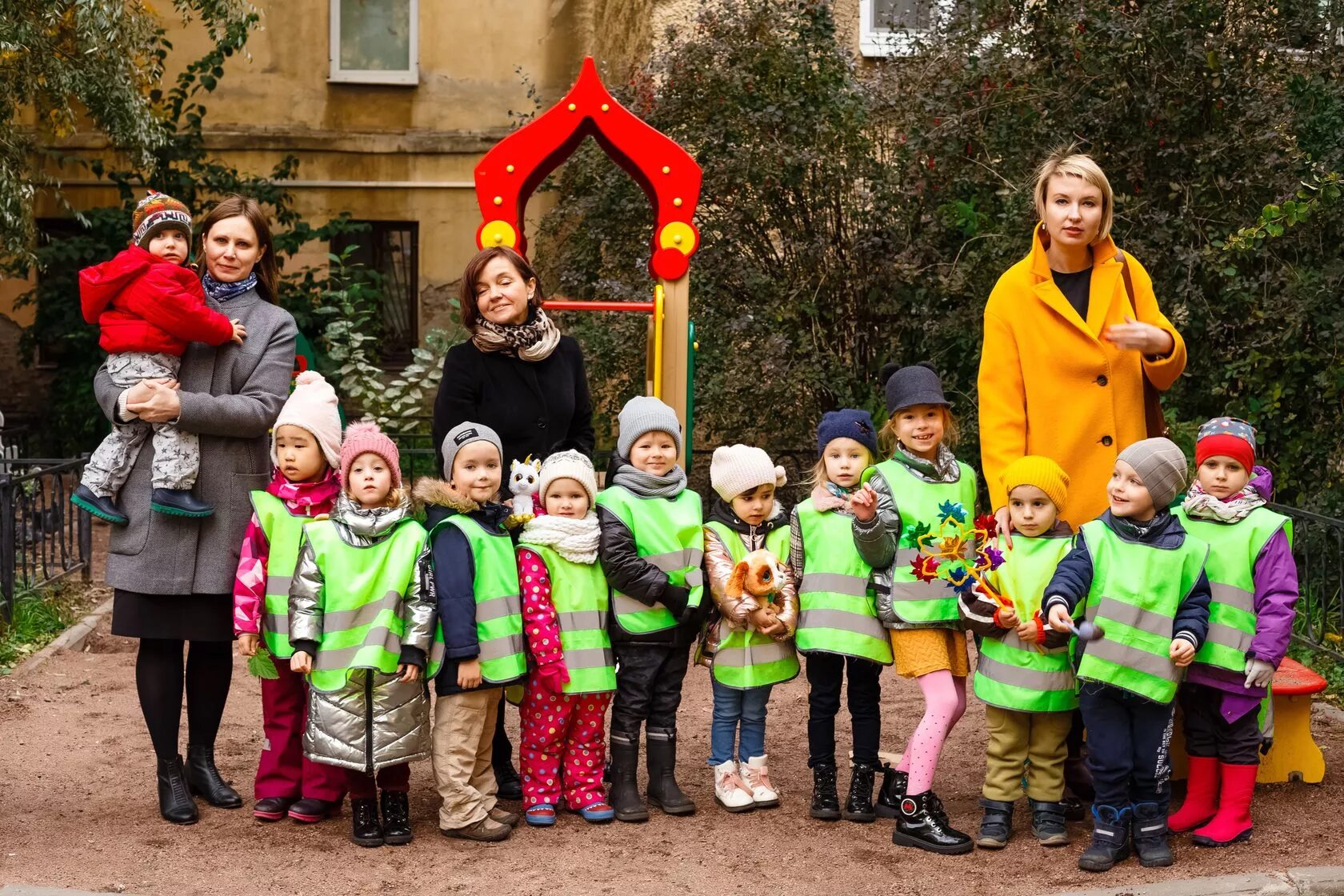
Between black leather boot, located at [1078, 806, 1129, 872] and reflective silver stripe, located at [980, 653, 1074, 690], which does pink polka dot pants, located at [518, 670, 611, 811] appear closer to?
reflective silver stripe, located at [980, 653, 1074, 690]

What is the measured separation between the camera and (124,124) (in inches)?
427

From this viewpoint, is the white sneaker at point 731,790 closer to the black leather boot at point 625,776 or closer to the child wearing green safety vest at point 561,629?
the black leather boot at point 625,776

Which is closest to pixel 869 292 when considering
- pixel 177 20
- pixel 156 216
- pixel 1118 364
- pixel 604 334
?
pixel 604 334

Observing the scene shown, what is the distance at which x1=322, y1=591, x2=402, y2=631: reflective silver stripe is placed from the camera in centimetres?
461

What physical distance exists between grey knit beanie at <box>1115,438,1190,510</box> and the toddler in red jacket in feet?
9.20

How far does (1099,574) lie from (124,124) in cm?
854

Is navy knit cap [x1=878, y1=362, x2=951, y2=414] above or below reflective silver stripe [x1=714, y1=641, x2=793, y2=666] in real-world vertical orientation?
above

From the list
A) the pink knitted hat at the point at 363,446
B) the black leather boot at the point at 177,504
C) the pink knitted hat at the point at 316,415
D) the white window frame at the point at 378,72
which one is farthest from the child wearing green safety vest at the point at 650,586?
the white window frame at the point at 378,72

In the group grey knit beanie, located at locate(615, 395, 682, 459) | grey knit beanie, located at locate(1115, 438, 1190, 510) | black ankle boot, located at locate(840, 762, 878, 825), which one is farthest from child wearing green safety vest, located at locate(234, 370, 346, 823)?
grey knit beanie, located at locate(1115, 438, 1190, 510)

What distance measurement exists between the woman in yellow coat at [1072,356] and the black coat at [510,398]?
1406 millimetres

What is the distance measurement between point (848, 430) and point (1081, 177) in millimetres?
1072

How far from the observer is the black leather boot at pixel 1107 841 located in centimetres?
455

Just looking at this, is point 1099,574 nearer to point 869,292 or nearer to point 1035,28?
point 1035,28

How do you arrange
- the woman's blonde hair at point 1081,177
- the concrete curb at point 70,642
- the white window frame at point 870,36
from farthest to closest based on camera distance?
the white window frame at point 870,36 < the concrete curb at point 70,642 < the woman's blonde hair at point 1081,177
